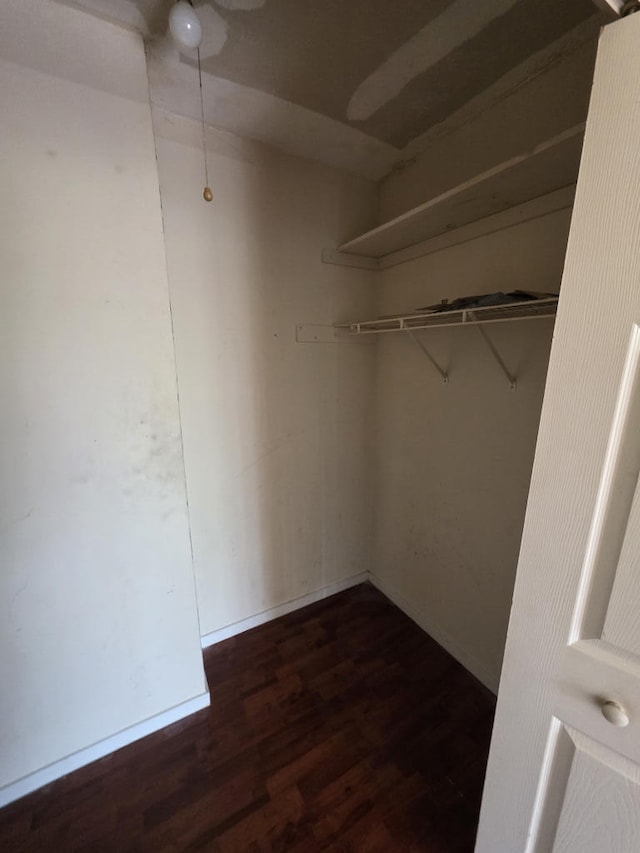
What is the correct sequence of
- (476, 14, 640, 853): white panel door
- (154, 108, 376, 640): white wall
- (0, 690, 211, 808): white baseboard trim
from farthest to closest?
1. (154, 108, 376, 640): white wall
2. (0, 690, 211, 808): white baseboard trim
3. (476, 14, 640, 853): white panel door

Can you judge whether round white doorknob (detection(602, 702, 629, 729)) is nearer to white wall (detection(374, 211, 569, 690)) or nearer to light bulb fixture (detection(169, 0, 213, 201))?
white wall (detection(374, 211, 569, 690))

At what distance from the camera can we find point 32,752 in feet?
4.17

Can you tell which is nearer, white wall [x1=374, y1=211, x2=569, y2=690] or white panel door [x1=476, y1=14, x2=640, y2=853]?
white panel door [x1=476, y1=14, x2=640, y2=853]

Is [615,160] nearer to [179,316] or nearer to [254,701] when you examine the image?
[179,316]

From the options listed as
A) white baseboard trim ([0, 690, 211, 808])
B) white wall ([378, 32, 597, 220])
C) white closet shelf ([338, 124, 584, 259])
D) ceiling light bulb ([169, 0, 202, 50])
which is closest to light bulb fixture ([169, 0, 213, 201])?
ceiling light bulb ([169, 0, 202, 50])

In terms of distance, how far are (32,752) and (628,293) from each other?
222 centimetres

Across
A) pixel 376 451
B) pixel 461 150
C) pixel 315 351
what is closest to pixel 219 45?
pixel 461 150

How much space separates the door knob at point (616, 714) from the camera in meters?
0.63

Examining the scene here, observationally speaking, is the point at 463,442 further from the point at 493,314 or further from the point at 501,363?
the point at 493,314

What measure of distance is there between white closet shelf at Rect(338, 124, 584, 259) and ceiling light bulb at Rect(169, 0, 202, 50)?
34.1 inches

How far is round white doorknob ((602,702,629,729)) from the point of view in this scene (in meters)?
0.63

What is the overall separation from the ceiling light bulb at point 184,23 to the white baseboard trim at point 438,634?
262 centimetres

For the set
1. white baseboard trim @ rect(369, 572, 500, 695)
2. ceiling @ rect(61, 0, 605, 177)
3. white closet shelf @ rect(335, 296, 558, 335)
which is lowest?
white baseboard trim @ rect(369, 572, 500, 695)

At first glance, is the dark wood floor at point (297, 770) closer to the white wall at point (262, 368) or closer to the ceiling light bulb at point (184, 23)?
the white wall at point (262, 368)
